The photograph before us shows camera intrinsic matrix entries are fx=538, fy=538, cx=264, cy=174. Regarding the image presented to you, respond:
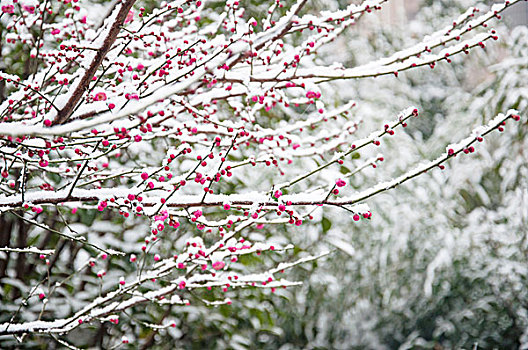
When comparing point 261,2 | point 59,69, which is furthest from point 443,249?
point 59,69

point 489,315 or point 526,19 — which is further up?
point 526,19

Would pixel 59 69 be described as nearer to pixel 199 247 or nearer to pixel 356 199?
pixel 199 247

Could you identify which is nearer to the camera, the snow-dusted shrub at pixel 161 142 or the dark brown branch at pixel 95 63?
the dark brown branch at pixel 95 63

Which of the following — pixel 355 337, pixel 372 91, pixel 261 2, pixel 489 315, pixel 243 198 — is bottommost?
pixel 355 337

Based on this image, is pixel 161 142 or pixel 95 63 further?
pixel 161 142

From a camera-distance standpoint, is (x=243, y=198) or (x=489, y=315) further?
(x=489, y=315)

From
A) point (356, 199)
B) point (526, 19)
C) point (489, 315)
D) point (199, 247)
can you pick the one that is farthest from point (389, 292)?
point (526, 19)

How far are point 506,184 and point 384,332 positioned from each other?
149 centimetres

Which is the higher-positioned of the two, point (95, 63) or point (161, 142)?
point (95, 63)

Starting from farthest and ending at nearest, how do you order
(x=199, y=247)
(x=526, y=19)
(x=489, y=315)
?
1. (x=526, y=19)
2. (x=489, y=315)
3. (x=199, y=247)

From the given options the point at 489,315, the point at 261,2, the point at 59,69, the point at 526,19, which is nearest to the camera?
the point at 59,69

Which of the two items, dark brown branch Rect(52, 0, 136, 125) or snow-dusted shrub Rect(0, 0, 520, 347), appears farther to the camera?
snow-dusted shrub Rect(0, 0, 520, 347)

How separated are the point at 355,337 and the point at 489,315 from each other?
3.37 ft

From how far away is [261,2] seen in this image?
3.08 meters
